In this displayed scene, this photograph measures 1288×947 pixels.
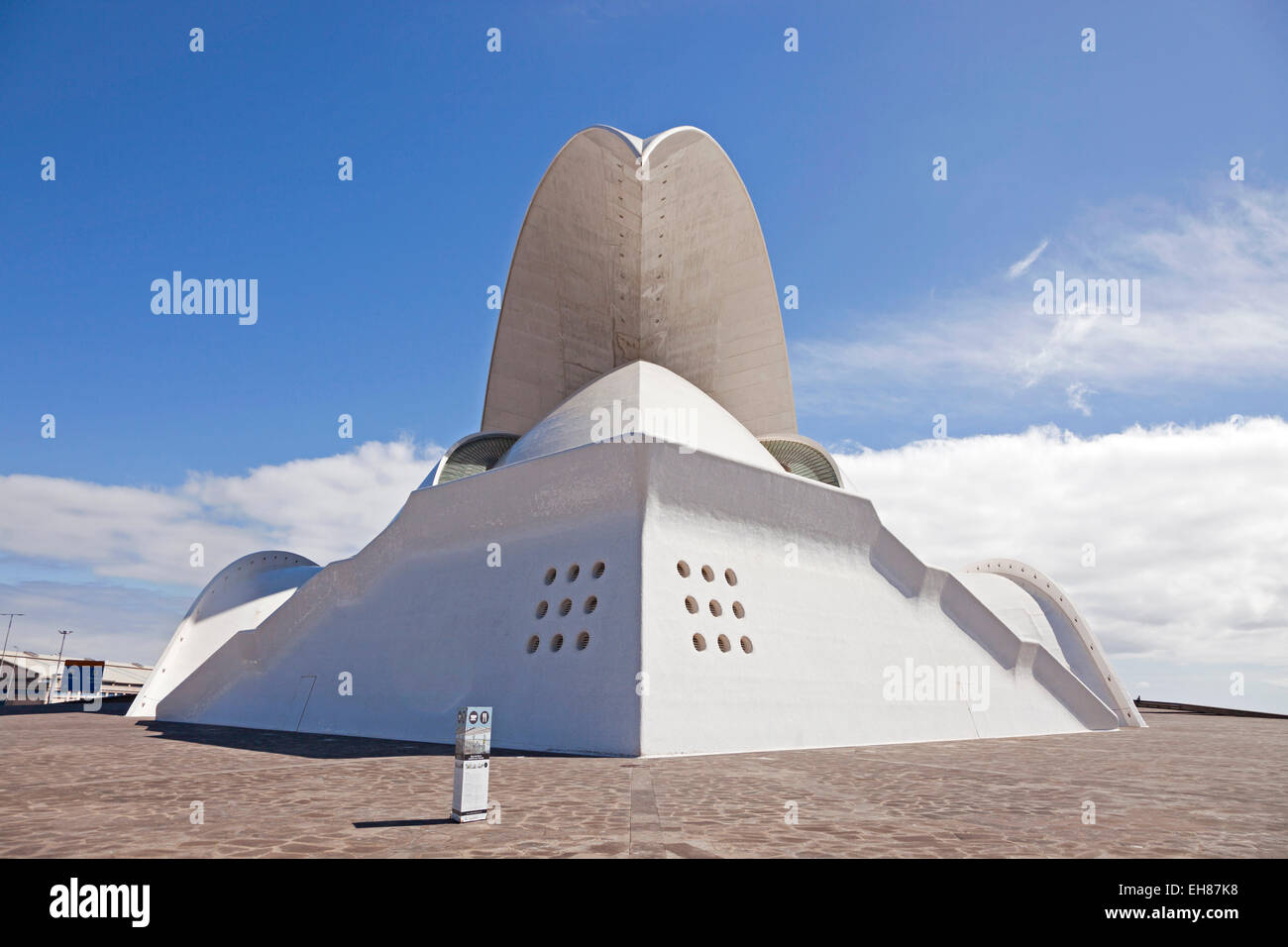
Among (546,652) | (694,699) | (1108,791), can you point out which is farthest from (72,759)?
(1108,791)

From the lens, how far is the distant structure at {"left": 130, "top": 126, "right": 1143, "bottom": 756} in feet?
38.9

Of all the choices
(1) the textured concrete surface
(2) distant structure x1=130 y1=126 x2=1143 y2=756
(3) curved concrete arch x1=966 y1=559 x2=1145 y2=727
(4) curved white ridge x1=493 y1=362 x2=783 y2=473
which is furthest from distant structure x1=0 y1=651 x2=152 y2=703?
(3) curved concrete arch x1=966 y1=559 x2=1145 y2=727

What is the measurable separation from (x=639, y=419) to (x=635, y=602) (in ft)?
20.5

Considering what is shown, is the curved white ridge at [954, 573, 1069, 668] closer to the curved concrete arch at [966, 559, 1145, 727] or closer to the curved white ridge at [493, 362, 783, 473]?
the curved concrete arch at [966, 559, 1145, 727]

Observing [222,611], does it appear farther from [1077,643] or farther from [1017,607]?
[1077,643]

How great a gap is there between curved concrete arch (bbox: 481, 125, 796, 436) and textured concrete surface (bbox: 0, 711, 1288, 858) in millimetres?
15451

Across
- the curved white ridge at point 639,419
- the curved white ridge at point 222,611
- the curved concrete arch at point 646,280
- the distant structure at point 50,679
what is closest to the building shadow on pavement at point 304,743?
the curved white ridge at point 639,419

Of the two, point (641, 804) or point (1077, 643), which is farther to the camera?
point (1077, 643)

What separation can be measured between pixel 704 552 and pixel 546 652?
3025 millimetres

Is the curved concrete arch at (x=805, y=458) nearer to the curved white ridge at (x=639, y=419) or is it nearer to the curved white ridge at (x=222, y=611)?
the curved white ridge at (x=639, y=419)

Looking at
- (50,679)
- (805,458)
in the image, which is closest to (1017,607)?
(805,458)

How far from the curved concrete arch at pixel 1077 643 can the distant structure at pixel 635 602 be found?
85 mm

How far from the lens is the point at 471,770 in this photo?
5762 millimetres
